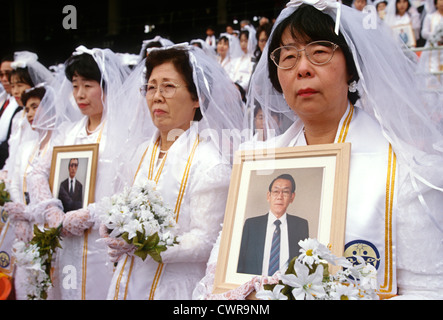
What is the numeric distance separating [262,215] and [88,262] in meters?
1.34

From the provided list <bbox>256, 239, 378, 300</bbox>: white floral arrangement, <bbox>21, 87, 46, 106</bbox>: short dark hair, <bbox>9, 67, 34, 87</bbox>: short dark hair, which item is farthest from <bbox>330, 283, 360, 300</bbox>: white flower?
<bbox>9, 67, 34, 87</bbox>: short dark hair

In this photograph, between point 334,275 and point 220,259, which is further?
point 220,259

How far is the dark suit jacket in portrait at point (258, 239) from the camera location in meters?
1.47

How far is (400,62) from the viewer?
160 cm

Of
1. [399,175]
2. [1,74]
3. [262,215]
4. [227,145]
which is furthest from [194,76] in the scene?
[1,74]

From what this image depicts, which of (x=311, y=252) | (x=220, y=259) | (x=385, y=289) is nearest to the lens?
(x=311, y=252)

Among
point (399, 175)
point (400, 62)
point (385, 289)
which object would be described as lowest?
point (385, 289)

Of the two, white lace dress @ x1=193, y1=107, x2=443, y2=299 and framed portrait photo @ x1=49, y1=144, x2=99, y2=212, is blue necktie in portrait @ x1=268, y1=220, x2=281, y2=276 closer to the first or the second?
white lace dress @ x1=193, y1=107, x2=443, y2=299

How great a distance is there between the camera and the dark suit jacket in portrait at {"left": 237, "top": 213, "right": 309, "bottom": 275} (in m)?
1.47

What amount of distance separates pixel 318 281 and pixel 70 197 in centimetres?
163

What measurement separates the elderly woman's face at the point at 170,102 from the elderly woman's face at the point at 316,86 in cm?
68

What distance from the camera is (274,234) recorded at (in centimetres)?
151

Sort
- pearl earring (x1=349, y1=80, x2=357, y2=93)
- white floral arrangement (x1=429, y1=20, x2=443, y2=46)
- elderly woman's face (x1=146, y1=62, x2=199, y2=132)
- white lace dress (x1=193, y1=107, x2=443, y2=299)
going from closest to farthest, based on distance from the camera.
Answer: white lace dress (x1=193, y1=107, x2=443, y2=299), pearl earring (x1=349, y1=80, x2=357, y2=93), elderly woman's face (x1=146, y1=62, x2=199, y2=132), white floral arrangement (x1=429, y1=20, x2=443, y2=46)

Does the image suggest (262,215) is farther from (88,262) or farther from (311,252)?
(88,262)
